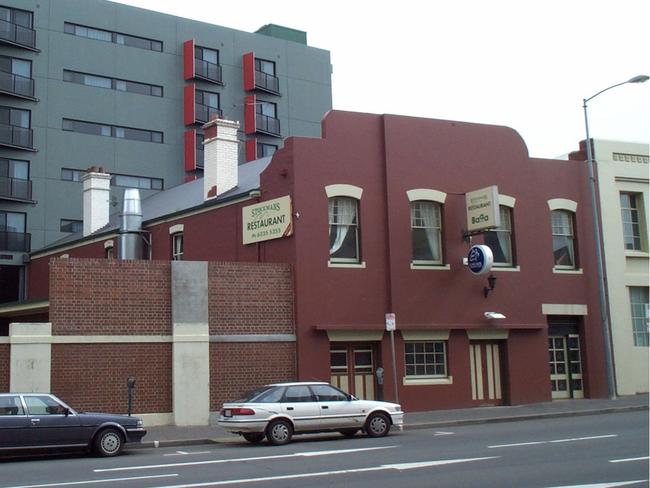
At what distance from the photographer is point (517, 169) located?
27.7 metres

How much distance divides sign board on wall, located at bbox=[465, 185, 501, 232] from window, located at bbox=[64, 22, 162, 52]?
3086 cm

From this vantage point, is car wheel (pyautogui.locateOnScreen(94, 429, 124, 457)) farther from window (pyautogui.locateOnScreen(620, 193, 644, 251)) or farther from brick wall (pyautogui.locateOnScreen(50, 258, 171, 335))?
window (pyautogui.locateOnScreen(620, 193, 644, 251))

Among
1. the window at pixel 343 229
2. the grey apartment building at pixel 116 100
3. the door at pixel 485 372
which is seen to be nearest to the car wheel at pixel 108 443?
the window at pixel 343 229

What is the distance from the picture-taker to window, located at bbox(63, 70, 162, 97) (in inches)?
1898

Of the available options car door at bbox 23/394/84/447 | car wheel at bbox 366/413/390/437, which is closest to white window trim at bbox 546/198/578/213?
car wheel at bbox 366/413/390/437

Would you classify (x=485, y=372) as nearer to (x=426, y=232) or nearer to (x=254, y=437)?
(x=426, y=232)

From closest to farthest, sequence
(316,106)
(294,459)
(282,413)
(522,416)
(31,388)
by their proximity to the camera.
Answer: (294,459), (282,413), (31,388), (522,416), (316,106)

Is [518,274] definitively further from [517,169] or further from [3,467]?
[3,467]

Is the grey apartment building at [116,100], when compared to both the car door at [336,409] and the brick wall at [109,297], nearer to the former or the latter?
the brick wall at [109,297]

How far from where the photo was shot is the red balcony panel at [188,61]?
52.4m

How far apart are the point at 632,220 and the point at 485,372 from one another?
853 cm

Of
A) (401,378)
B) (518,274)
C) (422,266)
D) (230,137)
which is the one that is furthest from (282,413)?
(230,137)

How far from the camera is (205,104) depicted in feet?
174

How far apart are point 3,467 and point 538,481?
9.35m
